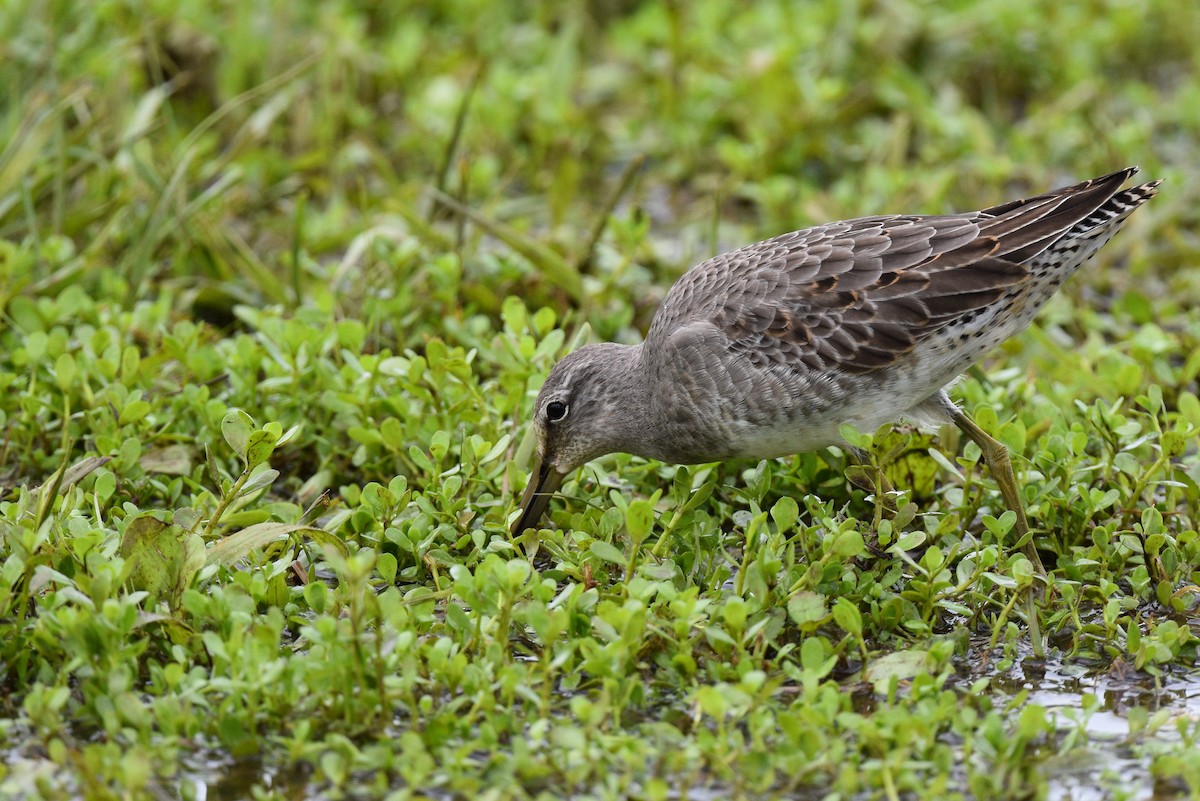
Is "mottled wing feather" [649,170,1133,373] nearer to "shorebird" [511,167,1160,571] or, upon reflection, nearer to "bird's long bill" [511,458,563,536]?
"shorebird" [511,167,1160,571]

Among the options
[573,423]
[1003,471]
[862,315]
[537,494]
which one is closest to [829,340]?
[862,315]

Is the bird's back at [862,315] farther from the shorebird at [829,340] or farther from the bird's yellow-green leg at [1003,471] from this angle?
the bird's yellow-green leg at [1003,471]

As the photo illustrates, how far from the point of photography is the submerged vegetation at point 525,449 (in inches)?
153

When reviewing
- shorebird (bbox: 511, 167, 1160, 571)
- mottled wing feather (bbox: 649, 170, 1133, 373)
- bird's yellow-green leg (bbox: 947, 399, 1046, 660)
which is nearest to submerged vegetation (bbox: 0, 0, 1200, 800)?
bird's yellow-green leg (bbox: 947, 399, 1046, 660)

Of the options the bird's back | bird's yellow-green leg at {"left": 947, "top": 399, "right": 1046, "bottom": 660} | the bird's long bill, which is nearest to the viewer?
bird's yellow-green leg at {"left": 947, "top": 399, "right": 1046, "bottom": 660}

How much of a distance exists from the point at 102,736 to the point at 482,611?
106 centimetres

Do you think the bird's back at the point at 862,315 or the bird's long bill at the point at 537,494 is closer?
the bird's back at the point at 862,315

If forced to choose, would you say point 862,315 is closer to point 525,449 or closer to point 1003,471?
point 1003,471

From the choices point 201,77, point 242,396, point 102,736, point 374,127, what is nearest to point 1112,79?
point 374,127

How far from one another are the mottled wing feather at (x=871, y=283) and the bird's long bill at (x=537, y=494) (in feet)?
2.09

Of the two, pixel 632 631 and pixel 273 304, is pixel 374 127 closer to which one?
pixel 273 304

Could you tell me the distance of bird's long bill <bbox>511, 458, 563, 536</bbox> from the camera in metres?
5.11

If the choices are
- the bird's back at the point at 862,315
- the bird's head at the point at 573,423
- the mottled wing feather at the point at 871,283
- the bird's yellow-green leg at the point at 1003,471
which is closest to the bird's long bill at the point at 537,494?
the bird's head at the point at 573,423

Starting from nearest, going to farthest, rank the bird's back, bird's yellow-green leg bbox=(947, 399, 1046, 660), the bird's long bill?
bird's yellow-green leg bbox=(947, 399, 1046, 660), the bird's back, the bird's long bill
